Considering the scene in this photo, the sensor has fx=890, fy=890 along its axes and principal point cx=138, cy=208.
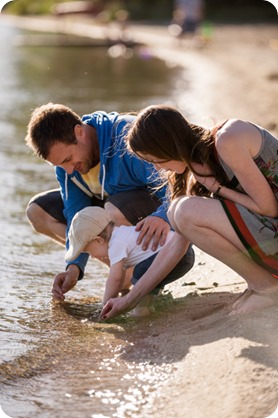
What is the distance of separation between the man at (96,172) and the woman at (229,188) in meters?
0.41

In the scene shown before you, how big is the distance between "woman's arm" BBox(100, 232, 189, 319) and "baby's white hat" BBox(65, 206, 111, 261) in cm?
33

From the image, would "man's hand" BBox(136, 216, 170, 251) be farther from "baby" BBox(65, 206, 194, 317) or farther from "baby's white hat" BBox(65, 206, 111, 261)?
"baby's white hat" BBox(65, 206, 111, 261)

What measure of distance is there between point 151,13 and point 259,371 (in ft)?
97.0

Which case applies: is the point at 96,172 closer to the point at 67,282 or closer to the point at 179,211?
the point at 67,282

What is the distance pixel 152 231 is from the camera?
13.1ft

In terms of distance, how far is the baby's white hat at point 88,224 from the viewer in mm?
4066

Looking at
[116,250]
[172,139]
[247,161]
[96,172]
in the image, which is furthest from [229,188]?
[96,172]

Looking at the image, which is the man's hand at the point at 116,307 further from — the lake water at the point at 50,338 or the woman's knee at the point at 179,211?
the woman's knee at the point at 179,211

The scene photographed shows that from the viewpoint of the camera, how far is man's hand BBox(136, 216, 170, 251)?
4004mm

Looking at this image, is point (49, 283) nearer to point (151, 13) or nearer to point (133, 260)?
point (133, 260)

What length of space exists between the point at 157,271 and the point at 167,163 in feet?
1.71

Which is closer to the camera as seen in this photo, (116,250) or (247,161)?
(247,161)

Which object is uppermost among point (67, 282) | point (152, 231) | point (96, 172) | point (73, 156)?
point (73, 156)

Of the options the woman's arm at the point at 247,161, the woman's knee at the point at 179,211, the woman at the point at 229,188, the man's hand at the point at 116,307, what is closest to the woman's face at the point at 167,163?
the woman at the point at 229,188
